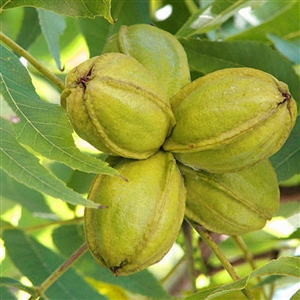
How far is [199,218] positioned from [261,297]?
102 cm

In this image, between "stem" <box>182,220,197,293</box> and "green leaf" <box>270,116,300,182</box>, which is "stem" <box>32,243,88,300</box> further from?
"green leaf" <box>270,116,300,182</box>

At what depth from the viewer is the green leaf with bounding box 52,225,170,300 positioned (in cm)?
296

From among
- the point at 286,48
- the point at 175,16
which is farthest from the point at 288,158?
the point at 175,16

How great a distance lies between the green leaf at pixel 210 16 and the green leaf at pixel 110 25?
0.29 meters

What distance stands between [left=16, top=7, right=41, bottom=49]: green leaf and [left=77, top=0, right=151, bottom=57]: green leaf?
0.30 m

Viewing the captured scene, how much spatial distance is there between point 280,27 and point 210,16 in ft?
1.33

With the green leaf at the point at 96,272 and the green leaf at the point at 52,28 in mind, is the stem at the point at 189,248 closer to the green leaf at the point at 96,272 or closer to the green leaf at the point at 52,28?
the green leaf at the point at 96,272

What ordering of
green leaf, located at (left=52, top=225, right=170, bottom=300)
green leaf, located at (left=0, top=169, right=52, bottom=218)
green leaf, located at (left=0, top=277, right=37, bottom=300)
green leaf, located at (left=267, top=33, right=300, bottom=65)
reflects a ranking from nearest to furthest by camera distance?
green leaf, located at (left=0, top=277, right=37, bottom=300) → green leaf, located at (left=267, top=33, right=300, bottom=65) → green leaf, located at (left=52, top=225, right=170, bottom=300) → green leaf, located at (left=0, top=169, right=52, bottom=218)

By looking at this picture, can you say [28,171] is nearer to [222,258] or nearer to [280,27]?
[222,258]

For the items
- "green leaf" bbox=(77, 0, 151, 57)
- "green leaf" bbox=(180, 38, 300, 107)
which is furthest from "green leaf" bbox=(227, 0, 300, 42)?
"green leaf" bbox=(77, 0, 151, 57)

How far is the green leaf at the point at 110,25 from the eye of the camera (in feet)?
9.91

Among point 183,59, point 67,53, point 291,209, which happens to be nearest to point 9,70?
point 183,59

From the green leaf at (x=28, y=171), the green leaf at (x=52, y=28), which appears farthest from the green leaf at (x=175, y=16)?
the green leaf at (x=28, y=171)

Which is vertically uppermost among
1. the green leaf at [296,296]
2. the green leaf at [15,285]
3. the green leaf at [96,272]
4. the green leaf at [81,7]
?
the green leaf at [81,7]
